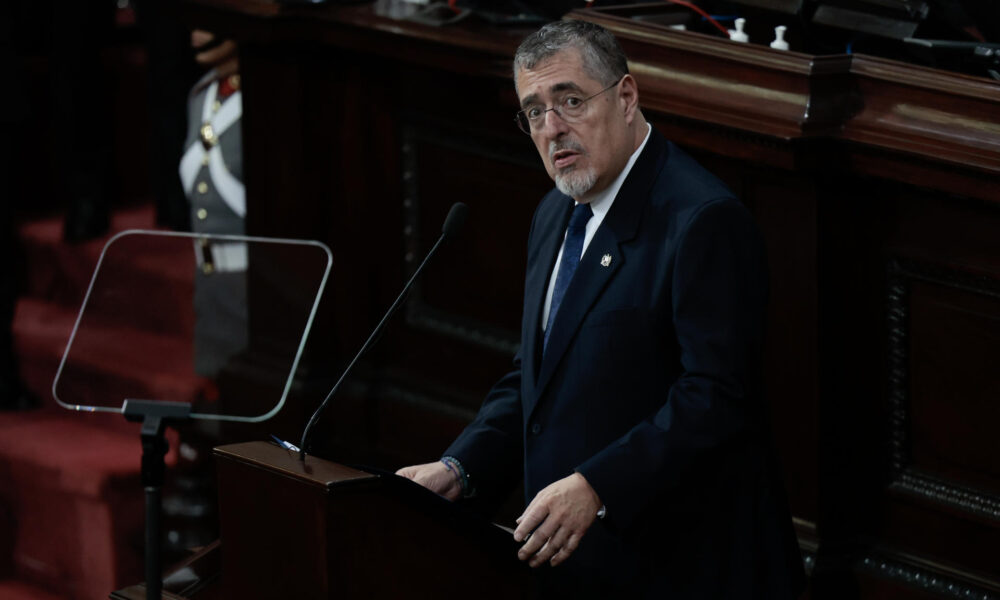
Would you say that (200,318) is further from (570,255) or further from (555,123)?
(555,123)

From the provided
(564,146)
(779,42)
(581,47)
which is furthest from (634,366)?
(779,42)

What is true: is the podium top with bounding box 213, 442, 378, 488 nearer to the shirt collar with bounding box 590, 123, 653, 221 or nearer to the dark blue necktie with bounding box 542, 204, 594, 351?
the dark blue necktie with bounding box 542, 204, 594, 351

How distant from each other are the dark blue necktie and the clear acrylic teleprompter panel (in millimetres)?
421

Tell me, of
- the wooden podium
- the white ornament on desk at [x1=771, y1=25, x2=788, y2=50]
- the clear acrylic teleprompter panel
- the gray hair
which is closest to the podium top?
the wooden podium

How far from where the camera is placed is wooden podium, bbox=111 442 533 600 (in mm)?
2139

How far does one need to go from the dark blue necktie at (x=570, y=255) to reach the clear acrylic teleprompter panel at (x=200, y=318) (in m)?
0.42

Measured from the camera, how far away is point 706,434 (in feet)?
7.25

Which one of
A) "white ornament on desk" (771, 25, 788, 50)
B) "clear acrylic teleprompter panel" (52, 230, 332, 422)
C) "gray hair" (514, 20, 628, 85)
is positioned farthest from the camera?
"white ornament on desk" (771, 25, 788, 50)

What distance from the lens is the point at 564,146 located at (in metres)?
2.31

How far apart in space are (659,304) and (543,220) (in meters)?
0.31

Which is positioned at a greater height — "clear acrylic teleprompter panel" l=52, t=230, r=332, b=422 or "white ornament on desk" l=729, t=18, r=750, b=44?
"white ornament on desk" l=729, t=18, r=750, b=44

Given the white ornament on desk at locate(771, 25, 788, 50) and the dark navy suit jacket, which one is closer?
the dark navy suit jacket

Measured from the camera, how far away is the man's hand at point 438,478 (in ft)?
8.02

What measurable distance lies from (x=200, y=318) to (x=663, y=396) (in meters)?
1.59
